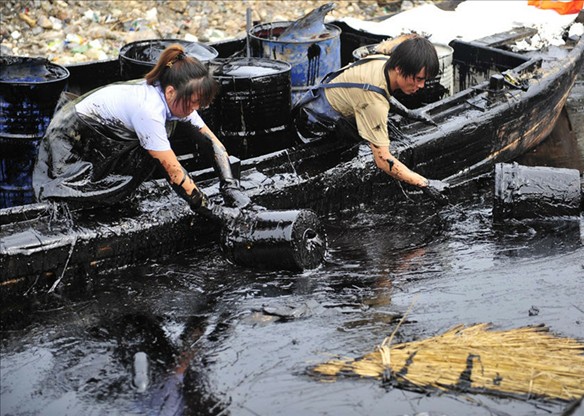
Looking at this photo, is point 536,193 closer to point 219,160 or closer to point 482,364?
point 482,364

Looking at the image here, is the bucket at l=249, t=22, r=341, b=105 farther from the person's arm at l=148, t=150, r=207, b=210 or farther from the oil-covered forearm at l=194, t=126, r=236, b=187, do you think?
the person's arm at l=148, t=150, r=207, b=210

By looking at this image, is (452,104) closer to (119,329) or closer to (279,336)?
(279,336)

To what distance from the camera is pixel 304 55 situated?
7.50m

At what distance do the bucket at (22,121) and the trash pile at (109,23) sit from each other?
5.41m

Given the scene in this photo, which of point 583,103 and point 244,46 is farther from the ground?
point 244,46

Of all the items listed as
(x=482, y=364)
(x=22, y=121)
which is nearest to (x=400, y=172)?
(x=482, y=364)

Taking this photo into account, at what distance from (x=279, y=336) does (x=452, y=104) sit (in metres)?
3.78

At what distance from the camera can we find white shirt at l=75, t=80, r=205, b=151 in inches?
191

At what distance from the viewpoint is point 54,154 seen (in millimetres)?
5168

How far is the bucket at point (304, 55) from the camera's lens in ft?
24.5

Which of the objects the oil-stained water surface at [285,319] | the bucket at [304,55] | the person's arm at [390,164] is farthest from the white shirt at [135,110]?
the bucket at [304,55]

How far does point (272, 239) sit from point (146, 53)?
2.71m

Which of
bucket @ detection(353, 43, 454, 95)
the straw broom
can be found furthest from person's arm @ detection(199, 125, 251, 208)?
bucket @ detection(353, 43, 454, 95)

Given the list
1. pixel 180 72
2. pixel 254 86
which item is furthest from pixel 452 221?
pixel 180 72
